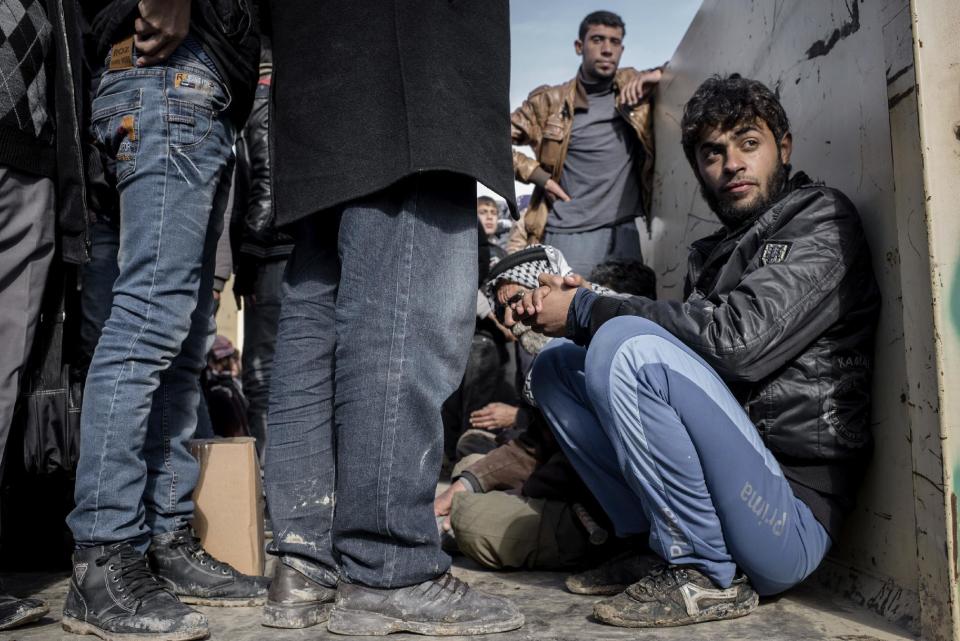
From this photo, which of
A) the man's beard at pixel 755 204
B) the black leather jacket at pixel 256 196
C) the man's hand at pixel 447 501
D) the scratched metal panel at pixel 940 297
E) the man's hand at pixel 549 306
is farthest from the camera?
the black leather jacket at pixel 256 196

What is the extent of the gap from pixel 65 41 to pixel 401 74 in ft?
3.10

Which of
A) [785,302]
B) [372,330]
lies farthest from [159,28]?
[785,302]

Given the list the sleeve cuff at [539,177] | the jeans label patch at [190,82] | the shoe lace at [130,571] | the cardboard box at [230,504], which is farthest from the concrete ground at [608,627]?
the sleeve cuff at [539,177]

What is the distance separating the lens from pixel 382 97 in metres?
1.62

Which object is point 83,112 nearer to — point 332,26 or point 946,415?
point 332,26

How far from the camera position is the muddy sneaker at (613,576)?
6.88ft

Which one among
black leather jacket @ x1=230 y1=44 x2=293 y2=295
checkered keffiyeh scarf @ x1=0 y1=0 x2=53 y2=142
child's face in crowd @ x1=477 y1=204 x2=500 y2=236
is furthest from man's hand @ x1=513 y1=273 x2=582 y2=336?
child's face in crowd @ x1=477 y1=204 x2=500 y2=236

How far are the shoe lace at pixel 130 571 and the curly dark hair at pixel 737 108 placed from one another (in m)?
1.93

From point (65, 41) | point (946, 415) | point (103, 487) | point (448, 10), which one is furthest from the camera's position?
point (65, 41)

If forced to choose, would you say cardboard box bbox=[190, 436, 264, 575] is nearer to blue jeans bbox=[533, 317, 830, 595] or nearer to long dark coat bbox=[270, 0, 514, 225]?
long dark coat bbox=[270, 0, 514, 225]

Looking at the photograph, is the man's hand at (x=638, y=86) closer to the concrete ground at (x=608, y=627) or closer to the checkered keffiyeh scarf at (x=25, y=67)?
the concrete ground at (x=608, y=627)

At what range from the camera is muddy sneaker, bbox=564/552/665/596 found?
6.88ft

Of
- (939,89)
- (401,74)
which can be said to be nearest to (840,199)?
(939,89)

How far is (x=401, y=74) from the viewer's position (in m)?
1.61
